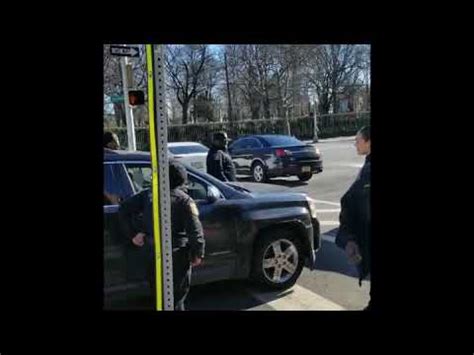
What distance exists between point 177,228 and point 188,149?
0.70 m

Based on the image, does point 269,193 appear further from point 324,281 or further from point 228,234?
point 324,281

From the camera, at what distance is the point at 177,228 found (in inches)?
127

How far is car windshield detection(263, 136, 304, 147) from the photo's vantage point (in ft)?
12.9

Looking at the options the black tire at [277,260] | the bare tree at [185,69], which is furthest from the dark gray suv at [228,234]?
the bare tree at [185,69]

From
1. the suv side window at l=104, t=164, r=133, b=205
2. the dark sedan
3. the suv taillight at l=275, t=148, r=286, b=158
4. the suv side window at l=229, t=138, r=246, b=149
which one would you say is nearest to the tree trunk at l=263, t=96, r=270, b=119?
the dark sedan

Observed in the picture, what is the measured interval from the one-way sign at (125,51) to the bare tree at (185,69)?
23 centimetres

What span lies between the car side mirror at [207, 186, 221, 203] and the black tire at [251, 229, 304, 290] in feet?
1.79

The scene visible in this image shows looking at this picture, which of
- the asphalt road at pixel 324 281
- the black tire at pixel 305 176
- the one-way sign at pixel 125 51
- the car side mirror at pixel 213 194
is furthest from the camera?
the black tire at pixel 305 176

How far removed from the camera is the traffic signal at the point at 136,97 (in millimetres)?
3131

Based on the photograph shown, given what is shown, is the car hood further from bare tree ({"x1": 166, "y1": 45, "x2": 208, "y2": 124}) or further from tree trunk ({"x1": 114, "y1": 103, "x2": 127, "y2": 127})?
tree trunk ({"x1": 114, "y1": 103, "x2": 127, "y2": 127})

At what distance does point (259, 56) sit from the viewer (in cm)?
334

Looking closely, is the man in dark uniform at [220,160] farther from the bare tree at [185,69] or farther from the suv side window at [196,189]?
the bare tree at [185,69]

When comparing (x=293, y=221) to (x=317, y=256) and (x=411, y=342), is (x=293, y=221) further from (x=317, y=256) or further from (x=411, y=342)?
(x=411, y=342)

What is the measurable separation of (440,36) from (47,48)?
265cm
